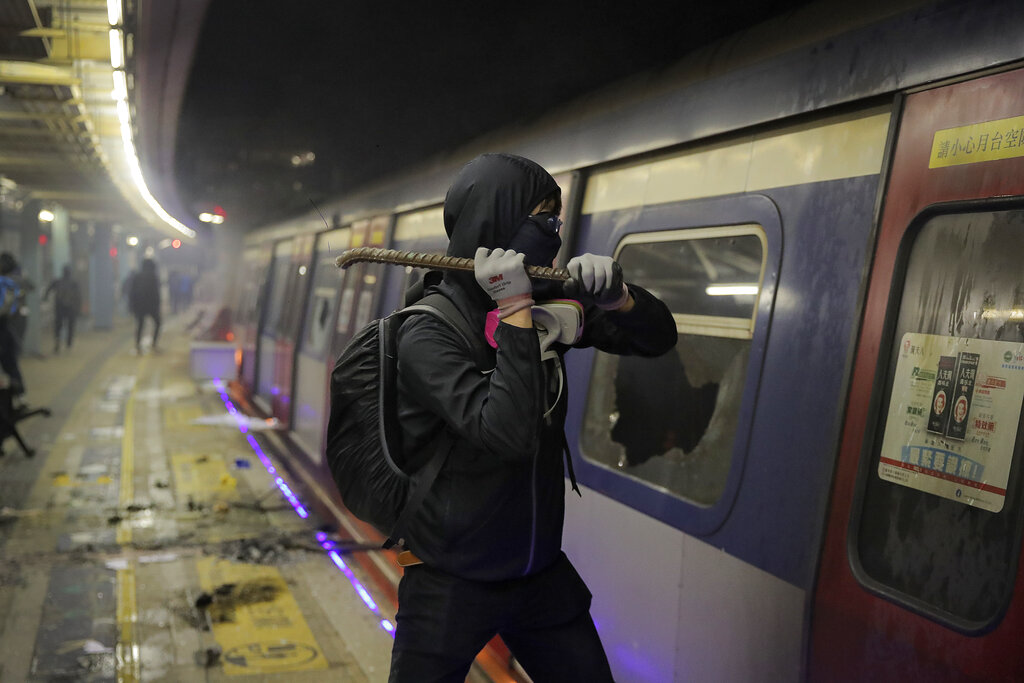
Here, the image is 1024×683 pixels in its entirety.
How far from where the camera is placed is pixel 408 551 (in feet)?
6.65

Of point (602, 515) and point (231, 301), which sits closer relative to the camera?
point (602, 515)

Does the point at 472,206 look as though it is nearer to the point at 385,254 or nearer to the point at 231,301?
the point at 385,254

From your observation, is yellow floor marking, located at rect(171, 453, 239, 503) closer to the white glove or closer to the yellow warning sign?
the white glove

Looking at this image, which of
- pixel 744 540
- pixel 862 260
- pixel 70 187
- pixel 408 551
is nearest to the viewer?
pixel 408 551

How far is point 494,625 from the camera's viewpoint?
78.8 inches

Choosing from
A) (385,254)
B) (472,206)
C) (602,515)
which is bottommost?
(602,515)

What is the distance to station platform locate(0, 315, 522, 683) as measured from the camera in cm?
419

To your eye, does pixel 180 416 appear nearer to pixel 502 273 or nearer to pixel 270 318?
pixel 270 318

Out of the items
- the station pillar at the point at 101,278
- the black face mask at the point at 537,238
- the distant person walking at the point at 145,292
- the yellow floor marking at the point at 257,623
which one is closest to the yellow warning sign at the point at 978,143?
the black face mask at the point at 537,238

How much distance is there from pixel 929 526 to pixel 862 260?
71 cm

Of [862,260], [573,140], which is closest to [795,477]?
[862,260]

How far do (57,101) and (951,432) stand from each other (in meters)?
10.7

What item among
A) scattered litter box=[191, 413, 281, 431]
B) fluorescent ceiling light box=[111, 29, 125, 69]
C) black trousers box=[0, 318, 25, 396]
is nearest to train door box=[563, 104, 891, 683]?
fluorescent ceiling light box=[111, 29, 125, 69]

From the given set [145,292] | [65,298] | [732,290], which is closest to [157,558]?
[732,290]
